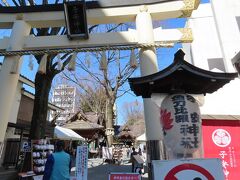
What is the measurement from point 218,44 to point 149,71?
3.19 meters

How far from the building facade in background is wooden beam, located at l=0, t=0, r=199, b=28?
108 centimetres

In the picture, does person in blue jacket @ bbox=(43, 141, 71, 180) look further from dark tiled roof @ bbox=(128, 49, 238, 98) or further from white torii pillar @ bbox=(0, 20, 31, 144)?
white torii pillar @ bbox=(0, 20, 31, 144)

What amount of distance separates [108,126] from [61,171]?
15.5m

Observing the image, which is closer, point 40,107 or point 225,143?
point 225,143

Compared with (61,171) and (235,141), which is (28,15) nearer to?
(61,171)

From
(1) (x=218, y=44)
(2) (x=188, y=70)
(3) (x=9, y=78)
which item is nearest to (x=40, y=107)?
(3) (x=9, y=78)

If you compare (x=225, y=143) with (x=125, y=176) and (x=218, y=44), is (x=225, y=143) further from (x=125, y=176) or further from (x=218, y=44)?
(x=125, y=176)

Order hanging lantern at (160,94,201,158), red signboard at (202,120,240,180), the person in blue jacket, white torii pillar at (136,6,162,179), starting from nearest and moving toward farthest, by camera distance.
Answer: hanging lantern at (160,94,201,158) < the person in blue jacket < white torii pillar at (136,6,162,179) < red signboard at (202,120,240,180)

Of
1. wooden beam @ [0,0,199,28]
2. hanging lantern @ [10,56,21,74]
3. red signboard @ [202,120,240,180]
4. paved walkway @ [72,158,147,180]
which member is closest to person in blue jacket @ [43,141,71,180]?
hanging lantern @ [10,56,21,74]

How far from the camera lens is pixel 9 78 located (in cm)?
785

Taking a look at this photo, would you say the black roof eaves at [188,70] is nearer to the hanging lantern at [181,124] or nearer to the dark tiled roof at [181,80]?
the dark tiled roof at [181,80]

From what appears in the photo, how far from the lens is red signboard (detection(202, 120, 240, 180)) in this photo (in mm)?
7199

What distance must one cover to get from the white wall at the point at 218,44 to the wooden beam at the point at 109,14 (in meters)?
1.08

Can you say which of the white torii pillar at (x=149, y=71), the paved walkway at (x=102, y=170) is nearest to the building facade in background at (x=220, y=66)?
the white torii pillar at (x=149, y=71)
